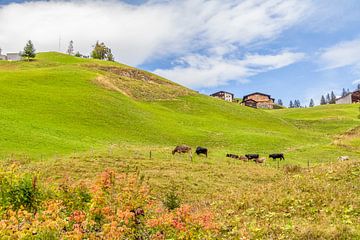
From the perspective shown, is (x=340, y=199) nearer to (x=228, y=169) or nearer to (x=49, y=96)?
(x=228, y=169)

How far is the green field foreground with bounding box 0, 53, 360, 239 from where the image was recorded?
17078 millimetres

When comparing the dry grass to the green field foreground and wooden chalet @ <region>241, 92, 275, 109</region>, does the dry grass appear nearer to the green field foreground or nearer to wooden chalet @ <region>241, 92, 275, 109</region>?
the green field foreground

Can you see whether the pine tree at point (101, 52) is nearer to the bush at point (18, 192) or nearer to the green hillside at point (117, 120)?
the green hillside at point (117, 120)

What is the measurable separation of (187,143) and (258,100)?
143 metres

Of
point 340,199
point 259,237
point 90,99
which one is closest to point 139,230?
point 259,237

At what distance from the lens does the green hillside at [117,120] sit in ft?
160

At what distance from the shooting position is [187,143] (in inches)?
2293

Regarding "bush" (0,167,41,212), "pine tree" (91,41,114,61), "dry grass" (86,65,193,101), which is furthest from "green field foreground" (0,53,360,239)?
"pine tree" (91,41,114,61)

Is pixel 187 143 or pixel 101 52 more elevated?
pixel 101 52

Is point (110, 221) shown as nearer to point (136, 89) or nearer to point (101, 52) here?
point (136, 89)

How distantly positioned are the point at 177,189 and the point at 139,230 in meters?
16.0

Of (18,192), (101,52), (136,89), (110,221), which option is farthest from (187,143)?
(101,52)

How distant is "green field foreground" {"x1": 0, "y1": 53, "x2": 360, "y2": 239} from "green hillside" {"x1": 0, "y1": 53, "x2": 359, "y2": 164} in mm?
182

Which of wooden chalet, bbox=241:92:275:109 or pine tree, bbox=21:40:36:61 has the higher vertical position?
pine tree, bbox=21:40:36:61
